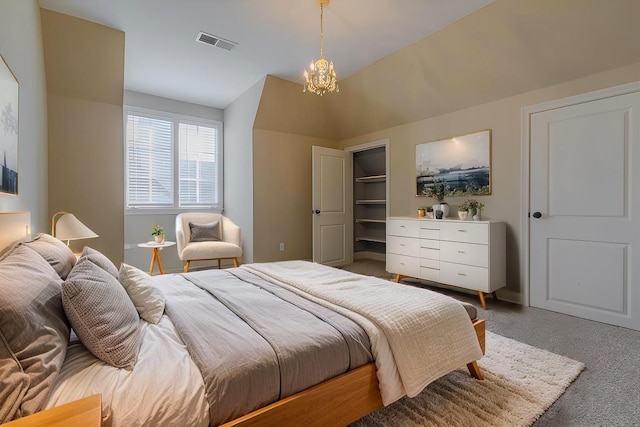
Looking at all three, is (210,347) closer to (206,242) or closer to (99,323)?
(99,323)

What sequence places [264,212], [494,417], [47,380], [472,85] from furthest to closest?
[264,212] → [472,85] → [494,417] → [47,380]

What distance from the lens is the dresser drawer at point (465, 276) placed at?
310cm

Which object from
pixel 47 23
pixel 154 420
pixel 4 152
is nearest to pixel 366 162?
pixel 47 23

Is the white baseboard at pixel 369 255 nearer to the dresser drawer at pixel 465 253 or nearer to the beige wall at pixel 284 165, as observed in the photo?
the beige wall at pixel 284 165

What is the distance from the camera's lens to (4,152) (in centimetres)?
151

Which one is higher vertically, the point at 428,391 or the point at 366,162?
the point at 366,162

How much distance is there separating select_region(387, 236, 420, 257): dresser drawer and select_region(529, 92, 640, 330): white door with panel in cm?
118

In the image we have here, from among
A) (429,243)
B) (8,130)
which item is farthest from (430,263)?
(8,130)

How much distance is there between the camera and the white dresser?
3113 mm

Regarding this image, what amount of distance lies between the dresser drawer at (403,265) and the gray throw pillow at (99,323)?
323 cm

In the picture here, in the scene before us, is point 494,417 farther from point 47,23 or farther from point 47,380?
point 47,23

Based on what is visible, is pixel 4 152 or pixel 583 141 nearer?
pixel 4 152

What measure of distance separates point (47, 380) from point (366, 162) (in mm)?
5463

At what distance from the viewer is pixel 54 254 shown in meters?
1.47
